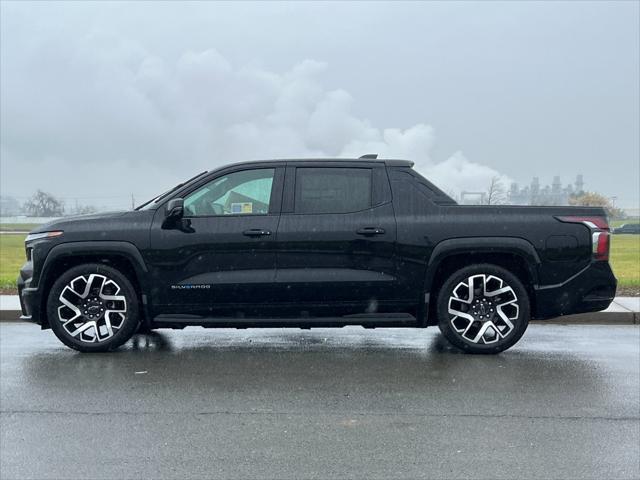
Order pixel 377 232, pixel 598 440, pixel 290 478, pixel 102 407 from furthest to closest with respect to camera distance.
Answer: pixel 377 232 → pixel 102 407 → pixel 598 440 → pixel 290 478

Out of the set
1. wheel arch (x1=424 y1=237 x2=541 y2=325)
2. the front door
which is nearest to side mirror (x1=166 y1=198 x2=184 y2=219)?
the front door

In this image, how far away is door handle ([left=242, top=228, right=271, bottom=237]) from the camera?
6289 millimetres

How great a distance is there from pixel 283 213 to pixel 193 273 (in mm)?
1032

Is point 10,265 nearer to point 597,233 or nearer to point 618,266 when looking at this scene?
point 618,266

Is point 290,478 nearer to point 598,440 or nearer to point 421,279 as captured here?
point 598,440

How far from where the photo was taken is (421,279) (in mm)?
6348

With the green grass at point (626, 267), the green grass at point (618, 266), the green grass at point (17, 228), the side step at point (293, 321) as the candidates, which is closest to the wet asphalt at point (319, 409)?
the side step at point (293, 321)

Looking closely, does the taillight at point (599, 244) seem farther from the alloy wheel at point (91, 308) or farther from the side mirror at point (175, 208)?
the alloy wheel at point (91, 308)

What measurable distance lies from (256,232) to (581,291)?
3172 mm

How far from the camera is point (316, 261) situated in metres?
6.31

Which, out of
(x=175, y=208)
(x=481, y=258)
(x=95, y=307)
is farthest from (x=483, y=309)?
(x=95, y=307)

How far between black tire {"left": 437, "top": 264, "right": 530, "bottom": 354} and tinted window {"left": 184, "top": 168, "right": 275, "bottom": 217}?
1979 millimetres

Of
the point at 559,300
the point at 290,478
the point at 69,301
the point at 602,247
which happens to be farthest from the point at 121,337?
the point at 602,247

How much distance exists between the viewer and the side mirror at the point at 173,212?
20.3 feet
